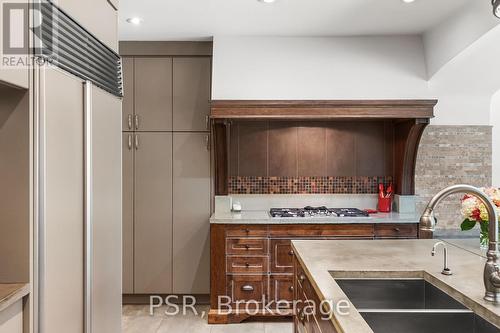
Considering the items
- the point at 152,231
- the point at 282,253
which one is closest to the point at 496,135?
the point at 282,253

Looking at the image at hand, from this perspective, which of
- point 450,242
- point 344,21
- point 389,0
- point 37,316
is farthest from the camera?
point 344,21

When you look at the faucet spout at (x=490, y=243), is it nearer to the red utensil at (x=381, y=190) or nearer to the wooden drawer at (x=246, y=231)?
the wooden drawer at (x=246, y=231)

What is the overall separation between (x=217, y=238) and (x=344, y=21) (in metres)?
2.16

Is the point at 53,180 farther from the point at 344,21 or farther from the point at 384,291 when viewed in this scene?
the point at 344,21

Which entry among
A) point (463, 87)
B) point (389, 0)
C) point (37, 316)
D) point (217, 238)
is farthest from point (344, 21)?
point (37, 316)

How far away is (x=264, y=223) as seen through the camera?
3781mm

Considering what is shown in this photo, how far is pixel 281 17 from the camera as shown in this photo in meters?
3.54

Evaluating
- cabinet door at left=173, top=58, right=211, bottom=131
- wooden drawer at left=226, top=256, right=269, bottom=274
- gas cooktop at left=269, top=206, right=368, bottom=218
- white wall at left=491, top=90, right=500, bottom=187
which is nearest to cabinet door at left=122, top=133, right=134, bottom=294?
cabinet door at left=173, top=58, right=211, bottom=131

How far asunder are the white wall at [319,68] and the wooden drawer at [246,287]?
162 centimetres

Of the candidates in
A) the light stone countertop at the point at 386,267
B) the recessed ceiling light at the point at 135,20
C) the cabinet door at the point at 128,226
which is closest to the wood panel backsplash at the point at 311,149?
the cabinet door at the point at 128,226

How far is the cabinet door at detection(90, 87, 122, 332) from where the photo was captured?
2.06m

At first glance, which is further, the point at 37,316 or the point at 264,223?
the point at 264,223

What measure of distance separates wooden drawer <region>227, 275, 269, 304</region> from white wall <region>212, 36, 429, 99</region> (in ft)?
5.32

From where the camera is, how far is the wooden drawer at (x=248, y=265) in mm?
3811
